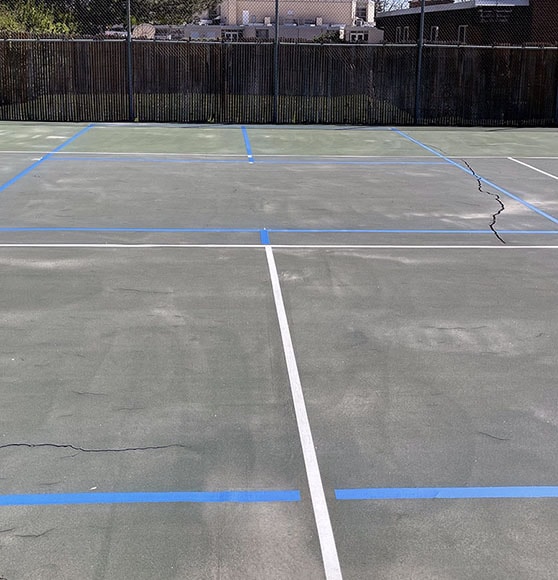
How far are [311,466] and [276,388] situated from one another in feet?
3.80

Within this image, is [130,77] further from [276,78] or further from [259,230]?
[259,230]

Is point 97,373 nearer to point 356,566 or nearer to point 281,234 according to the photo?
point 356,566

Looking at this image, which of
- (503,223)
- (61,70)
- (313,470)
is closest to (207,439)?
(313,470)

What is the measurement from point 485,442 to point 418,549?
133 centimetres

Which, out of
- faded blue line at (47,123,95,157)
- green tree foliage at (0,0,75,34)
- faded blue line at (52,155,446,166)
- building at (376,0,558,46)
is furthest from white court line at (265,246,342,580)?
green tree foliage at (0,0,75,34)

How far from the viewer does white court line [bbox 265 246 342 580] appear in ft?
12.9

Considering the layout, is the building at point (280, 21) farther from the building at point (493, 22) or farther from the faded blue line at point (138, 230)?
the faded blue line at point (138, 230)

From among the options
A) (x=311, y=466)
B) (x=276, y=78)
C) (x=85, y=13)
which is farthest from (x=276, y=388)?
(x=85, y=13)

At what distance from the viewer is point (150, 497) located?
Result: 14.4ft

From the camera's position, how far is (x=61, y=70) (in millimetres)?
22609

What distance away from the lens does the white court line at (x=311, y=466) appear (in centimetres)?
392

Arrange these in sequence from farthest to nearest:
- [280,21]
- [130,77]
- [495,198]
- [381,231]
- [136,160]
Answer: [280,21] < [130,77] < [136,160] < [495,198] < [381,231]

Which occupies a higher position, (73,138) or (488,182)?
(73,138)

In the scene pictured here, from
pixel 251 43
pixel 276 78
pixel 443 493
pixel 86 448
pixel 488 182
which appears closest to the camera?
pixel 443 493
